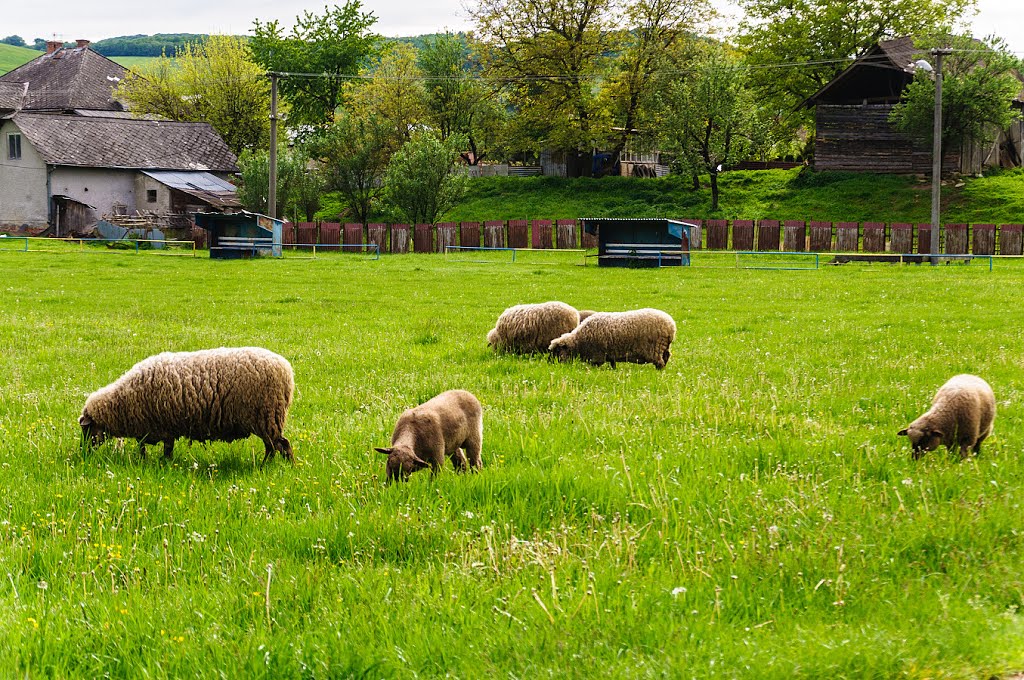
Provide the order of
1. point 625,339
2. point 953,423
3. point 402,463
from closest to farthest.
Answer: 1. point 402,463
2. point 953,423
3. point 625,339

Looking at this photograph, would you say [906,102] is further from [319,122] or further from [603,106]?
[319,122]

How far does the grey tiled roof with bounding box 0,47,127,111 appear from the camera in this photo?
242 feet

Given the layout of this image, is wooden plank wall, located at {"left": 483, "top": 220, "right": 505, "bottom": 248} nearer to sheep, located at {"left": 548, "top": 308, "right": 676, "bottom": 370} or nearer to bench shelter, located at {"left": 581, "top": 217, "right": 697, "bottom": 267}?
bench shelter, located at {"left": 581, "top": 217, "right": 697, "bottom": 267}

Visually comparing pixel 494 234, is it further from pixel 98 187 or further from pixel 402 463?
pixel 402 463

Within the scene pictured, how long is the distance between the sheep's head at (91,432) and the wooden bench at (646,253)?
30.3 metres

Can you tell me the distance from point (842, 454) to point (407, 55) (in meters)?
70.6

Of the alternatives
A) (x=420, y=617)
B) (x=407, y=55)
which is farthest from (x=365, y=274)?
(x=407, y=55)

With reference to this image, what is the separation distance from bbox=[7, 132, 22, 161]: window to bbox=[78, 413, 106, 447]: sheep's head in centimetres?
5973

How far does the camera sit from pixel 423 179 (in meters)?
51.0

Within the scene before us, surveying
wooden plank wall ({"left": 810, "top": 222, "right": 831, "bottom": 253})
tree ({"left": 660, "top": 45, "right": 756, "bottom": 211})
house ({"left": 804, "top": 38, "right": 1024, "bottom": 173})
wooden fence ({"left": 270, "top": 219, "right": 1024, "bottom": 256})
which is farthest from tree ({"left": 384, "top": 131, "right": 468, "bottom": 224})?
house ({"left": 804, "top": 38, "right": 1024, "bottom": 173})

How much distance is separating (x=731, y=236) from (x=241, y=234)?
24219 mm

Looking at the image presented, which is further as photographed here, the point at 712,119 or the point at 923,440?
the point at 712,119

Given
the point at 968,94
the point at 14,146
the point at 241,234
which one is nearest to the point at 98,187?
the point at 14,146

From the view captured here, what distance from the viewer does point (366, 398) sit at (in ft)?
32.7
